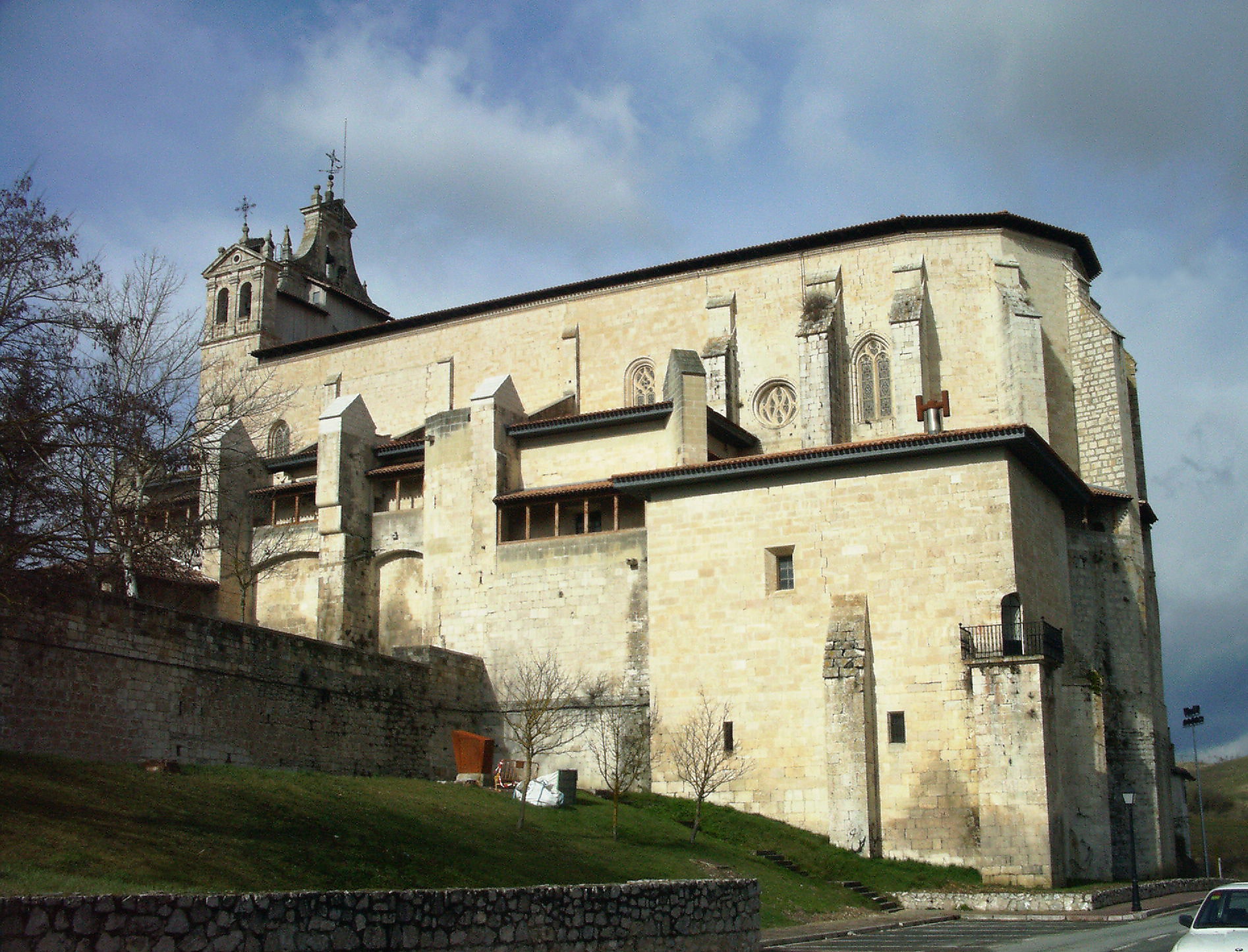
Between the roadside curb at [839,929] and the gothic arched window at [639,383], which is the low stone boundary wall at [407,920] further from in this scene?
the gothic arched window at [639,383]

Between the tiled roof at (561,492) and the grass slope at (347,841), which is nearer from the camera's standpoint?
the grass slope at (347,841)

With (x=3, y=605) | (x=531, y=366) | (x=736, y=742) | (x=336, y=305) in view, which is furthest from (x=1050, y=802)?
(x=336, y=305)

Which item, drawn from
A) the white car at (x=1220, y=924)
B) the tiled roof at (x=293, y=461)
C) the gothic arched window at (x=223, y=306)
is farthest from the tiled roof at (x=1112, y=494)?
the gothic arched window at (x=223, y=306)

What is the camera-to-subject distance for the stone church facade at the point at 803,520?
29.6m

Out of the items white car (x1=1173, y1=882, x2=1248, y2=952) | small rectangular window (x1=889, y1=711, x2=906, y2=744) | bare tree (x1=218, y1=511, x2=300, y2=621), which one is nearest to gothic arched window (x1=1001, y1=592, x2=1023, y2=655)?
small rectangular window (x1=889, y1=711, x2=906, y2=744)

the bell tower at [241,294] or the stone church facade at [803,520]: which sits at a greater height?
the bell tower at [241,294]

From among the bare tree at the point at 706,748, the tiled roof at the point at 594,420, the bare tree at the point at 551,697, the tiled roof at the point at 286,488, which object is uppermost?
the tiled roof at the point at 594,420

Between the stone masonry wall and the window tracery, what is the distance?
1354 cm

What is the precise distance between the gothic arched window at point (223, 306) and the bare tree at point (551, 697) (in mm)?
27140

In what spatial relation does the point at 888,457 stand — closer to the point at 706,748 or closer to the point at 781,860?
the point at 706,748

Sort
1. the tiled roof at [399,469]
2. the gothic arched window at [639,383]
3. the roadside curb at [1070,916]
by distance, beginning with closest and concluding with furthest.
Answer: the roadside curb at [1070,916], the tiled roof at [399,469], the gothic arched window at [639,383]

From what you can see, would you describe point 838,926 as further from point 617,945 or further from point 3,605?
point 3,605

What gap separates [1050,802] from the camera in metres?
28.0

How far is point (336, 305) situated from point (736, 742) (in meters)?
35.3
